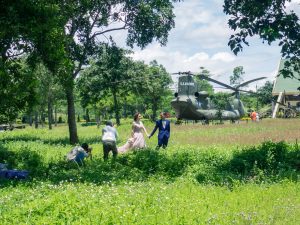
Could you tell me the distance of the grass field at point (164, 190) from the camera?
7.89 m

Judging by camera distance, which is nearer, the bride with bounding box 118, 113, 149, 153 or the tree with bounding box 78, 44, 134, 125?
the bride with bounding box 118, 113, 149, 153

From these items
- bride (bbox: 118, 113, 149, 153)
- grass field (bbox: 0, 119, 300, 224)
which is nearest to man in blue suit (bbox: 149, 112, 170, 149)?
bride (bbox: 118, 113, 149, 153)

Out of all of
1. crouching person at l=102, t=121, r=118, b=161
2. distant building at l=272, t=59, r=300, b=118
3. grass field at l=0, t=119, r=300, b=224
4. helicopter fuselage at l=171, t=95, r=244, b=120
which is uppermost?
distant building at l=272, t=59, r=300, b=118

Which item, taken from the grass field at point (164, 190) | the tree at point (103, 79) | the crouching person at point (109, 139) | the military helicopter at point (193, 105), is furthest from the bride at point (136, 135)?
the military helicopter at point (193, 105)

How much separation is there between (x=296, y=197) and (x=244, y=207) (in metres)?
1.56

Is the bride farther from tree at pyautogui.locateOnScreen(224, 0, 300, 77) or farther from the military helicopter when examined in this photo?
the military helicopter

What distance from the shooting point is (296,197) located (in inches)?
389

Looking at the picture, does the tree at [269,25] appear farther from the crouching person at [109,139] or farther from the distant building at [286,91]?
the distant building at [286,91]

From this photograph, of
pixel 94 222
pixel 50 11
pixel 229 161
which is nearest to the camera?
pixel 94 222

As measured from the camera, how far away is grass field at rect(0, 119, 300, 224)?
311 inches

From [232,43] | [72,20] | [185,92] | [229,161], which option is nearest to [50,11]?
[232,43]

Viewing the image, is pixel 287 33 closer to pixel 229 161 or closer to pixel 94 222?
pixel 229 161

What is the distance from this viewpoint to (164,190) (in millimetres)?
10547

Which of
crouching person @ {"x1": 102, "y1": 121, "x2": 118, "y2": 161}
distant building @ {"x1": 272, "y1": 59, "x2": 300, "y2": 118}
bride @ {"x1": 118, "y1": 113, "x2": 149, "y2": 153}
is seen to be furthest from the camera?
distant building @ {"x1": 272, "y1": 59, "x2": 300, "y2": 118}
